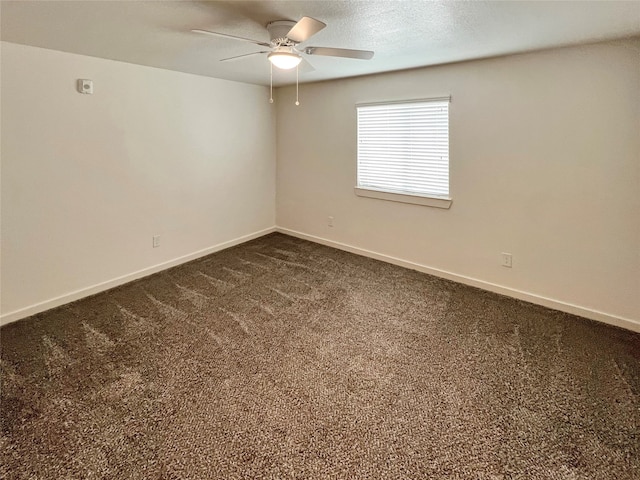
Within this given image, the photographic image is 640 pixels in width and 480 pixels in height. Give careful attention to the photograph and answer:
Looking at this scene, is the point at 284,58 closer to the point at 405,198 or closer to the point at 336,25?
the point at 336,25

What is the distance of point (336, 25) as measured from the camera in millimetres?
2270

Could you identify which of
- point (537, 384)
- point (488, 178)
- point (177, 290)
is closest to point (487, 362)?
point (537, 384)

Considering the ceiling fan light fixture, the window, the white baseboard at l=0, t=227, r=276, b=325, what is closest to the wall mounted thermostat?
the white baseboard at l=0, t=227, r=276, b=325

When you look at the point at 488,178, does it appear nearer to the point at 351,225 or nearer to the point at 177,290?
the point at 351,225

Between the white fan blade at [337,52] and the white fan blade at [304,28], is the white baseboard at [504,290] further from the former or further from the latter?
the white fan blade at [304,28]

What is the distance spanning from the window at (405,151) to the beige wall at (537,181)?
0.10 meters

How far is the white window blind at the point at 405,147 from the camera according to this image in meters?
3.71

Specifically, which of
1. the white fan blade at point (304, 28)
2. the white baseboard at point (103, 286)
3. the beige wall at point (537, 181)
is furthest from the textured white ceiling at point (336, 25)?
the white baseboard at point (103, 286)

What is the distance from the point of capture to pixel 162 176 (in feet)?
13.0

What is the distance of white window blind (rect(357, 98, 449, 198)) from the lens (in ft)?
12.2

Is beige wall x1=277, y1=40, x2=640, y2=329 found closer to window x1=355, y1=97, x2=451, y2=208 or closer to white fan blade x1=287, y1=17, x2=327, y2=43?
window x1=355, y1=97, x2=451, y2=208

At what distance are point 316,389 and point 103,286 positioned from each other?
2.59 meters

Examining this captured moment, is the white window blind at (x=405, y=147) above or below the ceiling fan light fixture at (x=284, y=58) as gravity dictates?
below


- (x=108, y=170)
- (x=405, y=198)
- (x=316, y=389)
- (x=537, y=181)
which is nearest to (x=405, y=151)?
(x=405, y=198)
